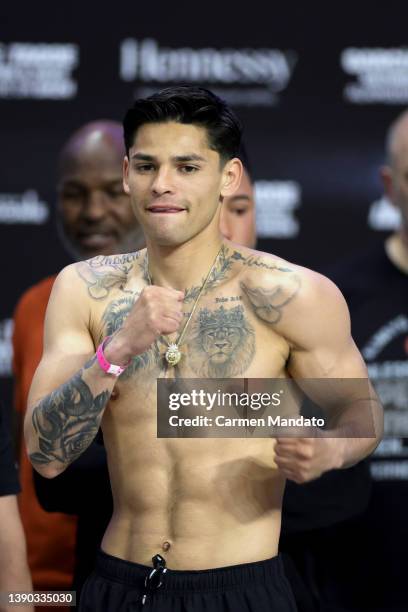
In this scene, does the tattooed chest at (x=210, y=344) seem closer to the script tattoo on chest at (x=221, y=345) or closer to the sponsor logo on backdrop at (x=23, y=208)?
the script tattoo on chest at (x=221, y=345)

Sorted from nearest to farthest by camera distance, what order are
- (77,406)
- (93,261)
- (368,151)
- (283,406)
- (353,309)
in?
(77,406) < (283,406) < (93,261) < (353,309) < (368,151)

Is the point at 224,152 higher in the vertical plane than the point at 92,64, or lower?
lower

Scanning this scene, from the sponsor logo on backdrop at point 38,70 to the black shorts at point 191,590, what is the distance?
1.86 metres

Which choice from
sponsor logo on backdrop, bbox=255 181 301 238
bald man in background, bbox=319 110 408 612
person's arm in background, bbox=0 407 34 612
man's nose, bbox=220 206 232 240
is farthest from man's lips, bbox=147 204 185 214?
sponsor logo on backdrop, bbox=255 181 301 238

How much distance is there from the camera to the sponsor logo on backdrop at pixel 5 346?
359 cm

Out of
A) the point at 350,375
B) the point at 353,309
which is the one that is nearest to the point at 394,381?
the point at 353,309

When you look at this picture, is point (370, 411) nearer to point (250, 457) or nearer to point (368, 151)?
point (250, 457)

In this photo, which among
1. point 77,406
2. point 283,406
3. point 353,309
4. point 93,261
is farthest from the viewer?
point 353,309

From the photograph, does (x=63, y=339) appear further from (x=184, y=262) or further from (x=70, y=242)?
(x=70, y=242)

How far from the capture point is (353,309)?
3.21 metres

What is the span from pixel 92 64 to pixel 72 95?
0.11m

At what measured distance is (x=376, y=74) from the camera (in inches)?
141

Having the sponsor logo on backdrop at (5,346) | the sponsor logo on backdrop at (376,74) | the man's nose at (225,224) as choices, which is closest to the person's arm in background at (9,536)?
the man's nose at (225,224)

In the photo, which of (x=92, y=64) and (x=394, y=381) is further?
(x=92, y=64)
